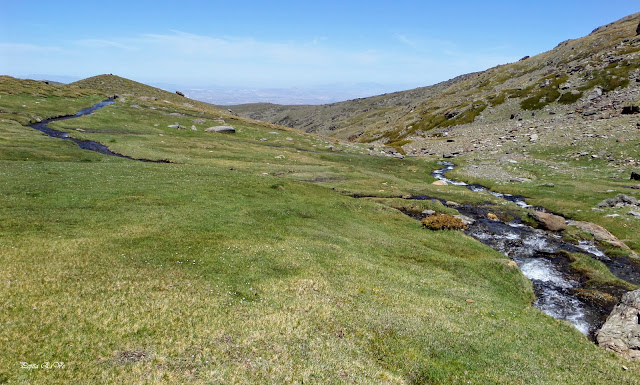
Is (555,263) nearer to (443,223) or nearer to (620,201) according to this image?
(443,223)

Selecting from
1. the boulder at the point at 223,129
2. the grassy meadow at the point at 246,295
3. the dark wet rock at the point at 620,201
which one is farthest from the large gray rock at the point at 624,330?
A: the boulder at the point at 223,129

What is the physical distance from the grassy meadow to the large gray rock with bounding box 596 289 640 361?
1613mm

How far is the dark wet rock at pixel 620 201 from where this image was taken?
53094 millimetres

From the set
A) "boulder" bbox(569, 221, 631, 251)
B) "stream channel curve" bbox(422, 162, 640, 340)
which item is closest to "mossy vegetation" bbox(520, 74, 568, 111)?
"boulder" bbox(569, 221, 631, 251)

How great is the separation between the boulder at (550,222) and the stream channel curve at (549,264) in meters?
1.53

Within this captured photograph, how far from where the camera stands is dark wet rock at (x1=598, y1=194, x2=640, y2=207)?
5309cm

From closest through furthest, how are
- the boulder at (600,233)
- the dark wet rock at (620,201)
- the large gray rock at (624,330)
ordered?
the large gray rock at (624,330), the boulder at (600,233), the dark wet rock at (620,201)

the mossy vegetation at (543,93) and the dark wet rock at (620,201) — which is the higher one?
the mossy vegetation at (543,93)

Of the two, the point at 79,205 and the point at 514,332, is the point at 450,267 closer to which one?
the point at 514,332

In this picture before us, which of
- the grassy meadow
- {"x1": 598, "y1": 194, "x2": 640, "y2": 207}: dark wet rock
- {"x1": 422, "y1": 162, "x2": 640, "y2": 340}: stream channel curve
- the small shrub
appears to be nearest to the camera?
the grassy meadow

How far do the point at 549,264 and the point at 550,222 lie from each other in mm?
14299

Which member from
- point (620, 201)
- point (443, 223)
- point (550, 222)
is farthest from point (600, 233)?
point (443, 223)

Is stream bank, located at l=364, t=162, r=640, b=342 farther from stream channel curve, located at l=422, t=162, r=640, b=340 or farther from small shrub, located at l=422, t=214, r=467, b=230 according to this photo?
small shrub, located at l=422, t=214, r=467, b=230

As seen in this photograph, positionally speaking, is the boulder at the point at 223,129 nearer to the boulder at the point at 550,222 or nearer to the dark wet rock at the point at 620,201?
the boulder at the point at 550,222
